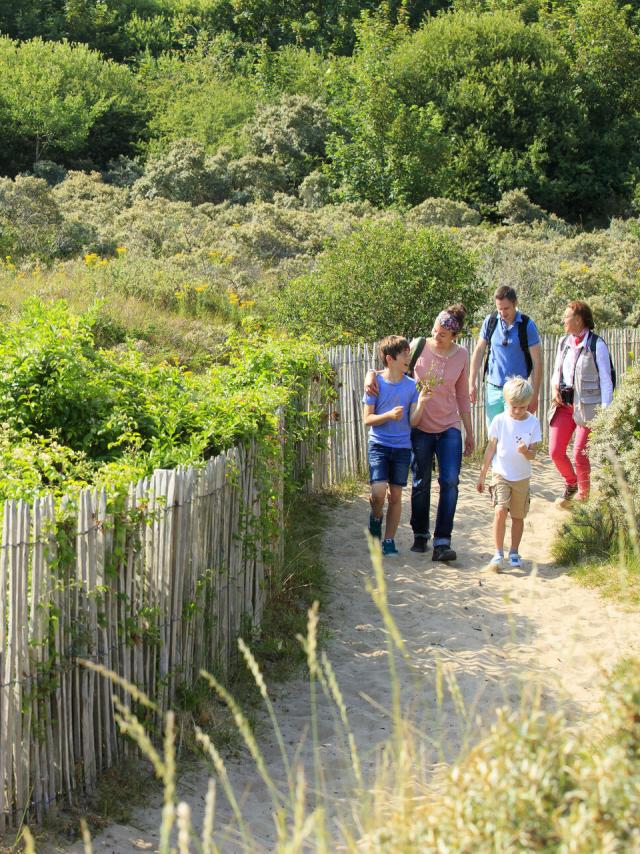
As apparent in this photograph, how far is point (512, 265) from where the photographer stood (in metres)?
16.3

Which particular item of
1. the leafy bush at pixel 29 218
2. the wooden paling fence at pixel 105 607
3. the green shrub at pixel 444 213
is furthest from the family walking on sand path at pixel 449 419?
the green shrub at pixel 444 213

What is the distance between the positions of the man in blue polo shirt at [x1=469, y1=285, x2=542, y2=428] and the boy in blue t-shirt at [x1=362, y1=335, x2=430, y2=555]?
1.10m

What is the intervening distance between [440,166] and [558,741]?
78.8 feet

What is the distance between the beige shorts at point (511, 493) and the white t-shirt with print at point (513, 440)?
1.6 inches

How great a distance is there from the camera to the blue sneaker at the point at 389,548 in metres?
7.73

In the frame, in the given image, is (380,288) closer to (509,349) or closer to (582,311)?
(509,349)

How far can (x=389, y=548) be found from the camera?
775 cm

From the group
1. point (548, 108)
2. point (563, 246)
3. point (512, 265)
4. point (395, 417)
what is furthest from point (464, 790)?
point (548, 108)

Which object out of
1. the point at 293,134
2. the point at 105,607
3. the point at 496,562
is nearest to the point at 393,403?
the point at 496,562

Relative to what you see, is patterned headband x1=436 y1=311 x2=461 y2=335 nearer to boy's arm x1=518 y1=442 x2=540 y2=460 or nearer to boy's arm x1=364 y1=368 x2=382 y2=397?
boy's arm x1=364 y1=368 x2=382 y2=397

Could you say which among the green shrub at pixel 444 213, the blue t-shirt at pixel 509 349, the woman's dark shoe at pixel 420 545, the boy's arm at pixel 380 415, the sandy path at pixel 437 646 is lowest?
the sandy path at pixel 437 646

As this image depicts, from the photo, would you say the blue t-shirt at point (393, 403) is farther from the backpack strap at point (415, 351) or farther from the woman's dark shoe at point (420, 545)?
the woman's dark shoe at point (420, 545)

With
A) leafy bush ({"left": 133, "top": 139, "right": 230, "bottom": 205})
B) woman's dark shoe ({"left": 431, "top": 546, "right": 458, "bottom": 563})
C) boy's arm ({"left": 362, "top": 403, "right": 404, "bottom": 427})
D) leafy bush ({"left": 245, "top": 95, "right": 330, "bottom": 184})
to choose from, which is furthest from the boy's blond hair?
leafy bush ({"left": 245, "top": 95, "right": 330, "bottom": 184})

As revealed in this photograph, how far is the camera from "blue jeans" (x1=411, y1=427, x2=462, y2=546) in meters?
7.66
